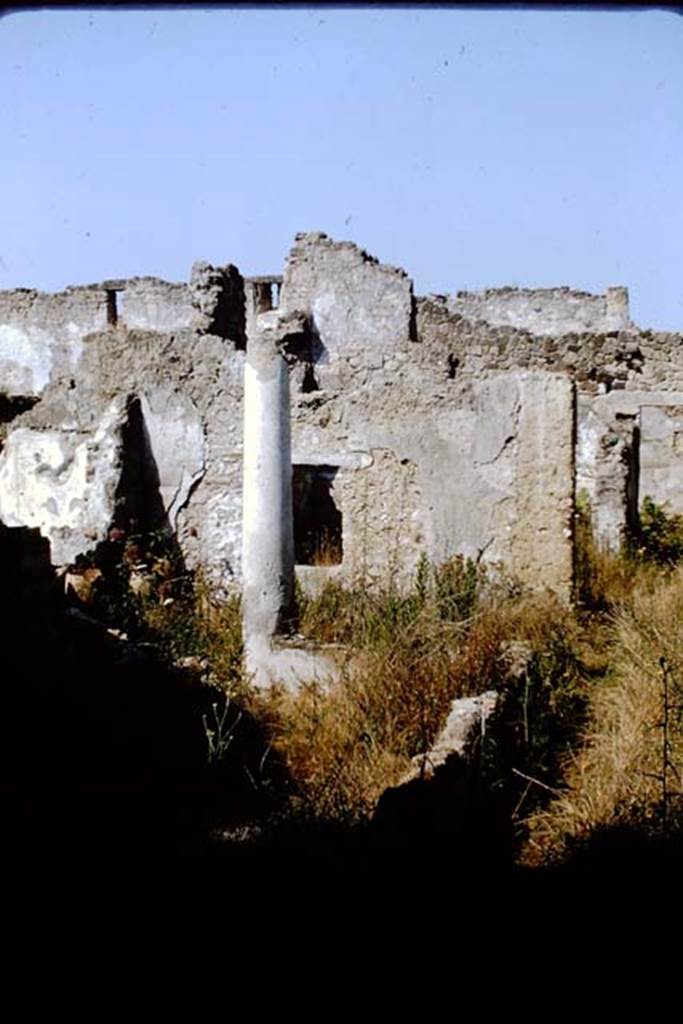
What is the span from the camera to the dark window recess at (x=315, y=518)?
897cm

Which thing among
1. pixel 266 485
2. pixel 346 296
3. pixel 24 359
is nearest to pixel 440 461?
pixel 266 485

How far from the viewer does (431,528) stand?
7.95 m

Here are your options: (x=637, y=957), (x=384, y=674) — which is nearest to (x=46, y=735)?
(x=384, y=674)

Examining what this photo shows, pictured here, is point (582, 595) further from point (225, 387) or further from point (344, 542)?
point (225, 387)

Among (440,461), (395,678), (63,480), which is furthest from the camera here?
(63,480)

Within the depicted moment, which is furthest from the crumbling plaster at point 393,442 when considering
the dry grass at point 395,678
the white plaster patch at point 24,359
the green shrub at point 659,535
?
the white plaster patch at point 24,359

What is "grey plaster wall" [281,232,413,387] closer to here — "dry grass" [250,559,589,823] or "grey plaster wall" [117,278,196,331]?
"grey plaster wall" [117,278,196,331]

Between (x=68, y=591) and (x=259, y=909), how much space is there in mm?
4763

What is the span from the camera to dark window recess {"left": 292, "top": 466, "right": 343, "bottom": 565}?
897 centimetres

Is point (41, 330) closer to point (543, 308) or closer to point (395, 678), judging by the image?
point (543, 308)

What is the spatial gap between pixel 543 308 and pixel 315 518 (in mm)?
11373

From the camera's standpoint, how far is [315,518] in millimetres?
10773

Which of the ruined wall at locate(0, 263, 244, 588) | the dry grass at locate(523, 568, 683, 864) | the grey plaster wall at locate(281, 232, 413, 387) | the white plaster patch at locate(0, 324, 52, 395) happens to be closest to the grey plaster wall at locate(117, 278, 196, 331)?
the white plaster patch at locate(0, 324, 52, 395)

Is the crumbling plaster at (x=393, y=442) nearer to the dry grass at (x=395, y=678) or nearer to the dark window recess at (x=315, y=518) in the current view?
the dark window recess at (x=315, y=518)
